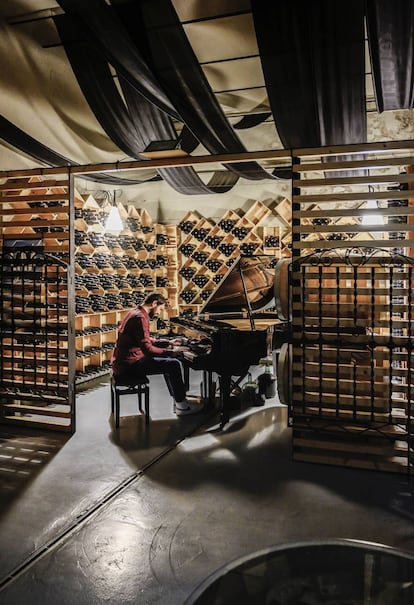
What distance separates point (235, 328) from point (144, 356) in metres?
1.02

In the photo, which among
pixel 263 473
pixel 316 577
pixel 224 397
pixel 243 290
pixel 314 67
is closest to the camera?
pixel 316 577

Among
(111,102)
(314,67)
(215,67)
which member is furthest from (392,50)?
(111,102)

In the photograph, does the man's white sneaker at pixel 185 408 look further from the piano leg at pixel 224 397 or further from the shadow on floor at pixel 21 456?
the shadow on floor at pixel 21 456

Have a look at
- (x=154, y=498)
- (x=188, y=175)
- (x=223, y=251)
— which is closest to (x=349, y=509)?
(x=154, y=498)

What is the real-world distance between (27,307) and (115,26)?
107 inches

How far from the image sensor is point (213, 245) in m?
9.14

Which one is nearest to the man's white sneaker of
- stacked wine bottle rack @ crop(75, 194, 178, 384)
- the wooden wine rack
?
the wooden wine rack

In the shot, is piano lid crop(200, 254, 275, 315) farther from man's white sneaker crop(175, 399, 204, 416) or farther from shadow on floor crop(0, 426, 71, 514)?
shadow on floor crop(0, 426, 71, 514)

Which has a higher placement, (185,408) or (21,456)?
(185,408)

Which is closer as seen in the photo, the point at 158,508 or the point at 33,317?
the point at 158,508

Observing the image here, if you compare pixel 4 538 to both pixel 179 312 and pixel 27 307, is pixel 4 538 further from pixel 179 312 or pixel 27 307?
pixel 179 312

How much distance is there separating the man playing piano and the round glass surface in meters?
2.75

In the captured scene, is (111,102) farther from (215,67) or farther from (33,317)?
(33,317)

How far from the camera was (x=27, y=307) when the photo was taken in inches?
191
